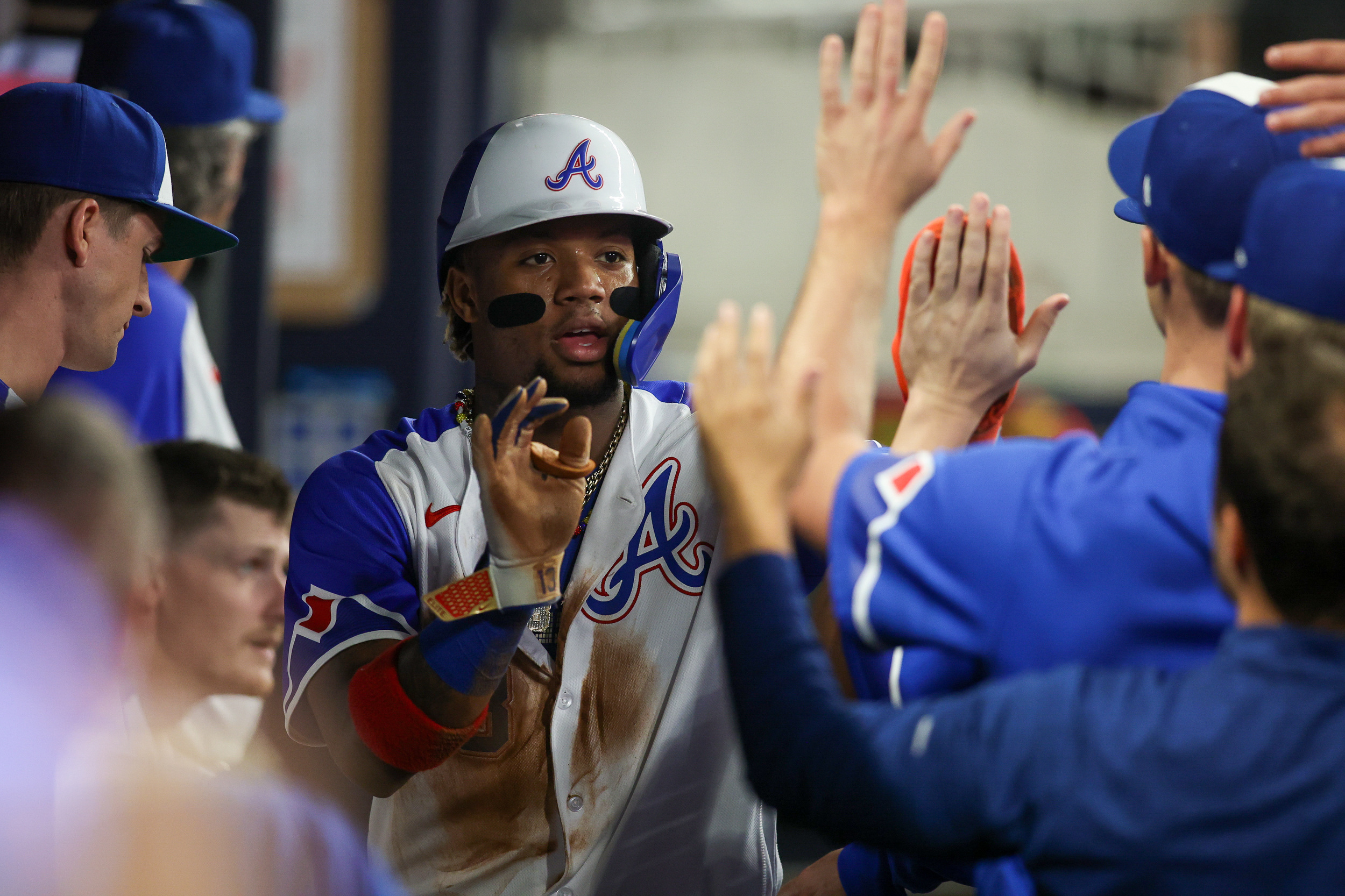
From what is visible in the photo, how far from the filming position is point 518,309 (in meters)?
2.60

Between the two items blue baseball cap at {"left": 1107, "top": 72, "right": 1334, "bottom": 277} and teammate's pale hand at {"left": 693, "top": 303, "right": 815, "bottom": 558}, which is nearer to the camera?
teammate's pale hand at {"left": 693, "top": 303, "right": 815, "bottom": 558}

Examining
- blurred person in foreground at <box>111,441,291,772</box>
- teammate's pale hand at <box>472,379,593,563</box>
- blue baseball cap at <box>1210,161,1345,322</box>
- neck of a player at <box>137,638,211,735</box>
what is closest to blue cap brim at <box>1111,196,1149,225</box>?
blue baseball cap at <box>1210,161,1345,322</box>

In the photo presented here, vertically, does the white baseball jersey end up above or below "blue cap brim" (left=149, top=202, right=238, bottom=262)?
below

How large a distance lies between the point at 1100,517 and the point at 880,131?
579 millimetres

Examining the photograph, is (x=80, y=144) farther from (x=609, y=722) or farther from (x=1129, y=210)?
(x=1129, y=210)

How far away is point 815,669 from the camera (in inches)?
57.7

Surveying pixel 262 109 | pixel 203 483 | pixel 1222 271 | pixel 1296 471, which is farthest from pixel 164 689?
pixel 1296 471

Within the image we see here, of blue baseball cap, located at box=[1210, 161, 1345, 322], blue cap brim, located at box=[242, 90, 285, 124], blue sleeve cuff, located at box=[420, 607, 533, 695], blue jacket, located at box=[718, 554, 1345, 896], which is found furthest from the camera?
blue cap brim, located at box=[242, 90, 285, 124]

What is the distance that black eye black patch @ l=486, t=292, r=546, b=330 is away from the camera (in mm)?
2590

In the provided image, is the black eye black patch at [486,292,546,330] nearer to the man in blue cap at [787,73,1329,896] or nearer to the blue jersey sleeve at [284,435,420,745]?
the blue jersey sleeve at [284,435,420,745]

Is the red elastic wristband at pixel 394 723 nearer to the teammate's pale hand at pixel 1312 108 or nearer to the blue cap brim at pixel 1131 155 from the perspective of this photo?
the blue cap brim at pixel 1131 155

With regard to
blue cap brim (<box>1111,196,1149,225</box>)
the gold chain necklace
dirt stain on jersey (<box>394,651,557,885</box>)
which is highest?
blue cap brim (<box>1111,196,1149,225</box>)

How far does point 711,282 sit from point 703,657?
532 cm

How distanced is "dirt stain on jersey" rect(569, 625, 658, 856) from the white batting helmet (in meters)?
0.78
